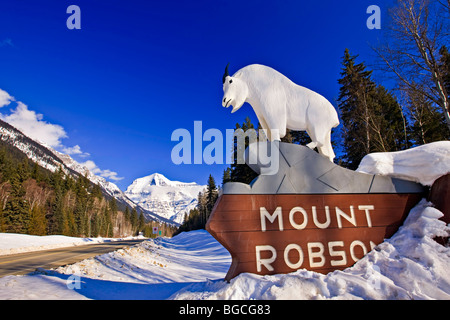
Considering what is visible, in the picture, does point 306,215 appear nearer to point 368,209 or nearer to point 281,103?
point 368,209

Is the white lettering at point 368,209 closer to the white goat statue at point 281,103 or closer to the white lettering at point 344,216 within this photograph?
the white lettering at point 344,216

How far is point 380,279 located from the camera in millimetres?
2908

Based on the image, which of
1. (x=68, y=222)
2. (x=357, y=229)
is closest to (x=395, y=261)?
(x=357, y=229)

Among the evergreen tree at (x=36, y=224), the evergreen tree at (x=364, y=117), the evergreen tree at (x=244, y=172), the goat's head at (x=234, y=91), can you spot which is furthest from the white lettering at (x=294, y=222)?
the evergreen tree at (x=36, y=224)

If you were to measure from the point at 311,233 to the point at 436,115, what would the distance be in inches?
717

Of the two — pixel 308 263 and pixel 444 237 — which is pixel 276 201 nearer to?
pixel 308 263

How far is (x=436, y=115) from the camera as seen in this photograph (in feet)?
51.8

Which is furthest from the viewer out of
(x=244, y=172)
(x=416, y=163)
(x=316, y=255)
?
(x=244, y=172)

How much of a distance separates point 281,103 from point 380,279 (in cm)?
308

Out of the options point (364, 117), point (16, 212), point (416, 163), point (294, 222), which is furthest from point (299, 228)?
point (16, 212)

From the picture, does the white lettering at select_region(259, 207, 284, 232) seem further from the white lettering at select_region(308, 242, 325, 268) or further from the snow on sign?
the white lettering at select_region(308, 242, 325, 268)

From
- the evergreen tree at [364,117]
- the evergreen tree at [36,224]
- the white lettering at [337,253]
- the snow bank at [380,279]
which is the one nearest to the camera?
the snow bank at [380,279]

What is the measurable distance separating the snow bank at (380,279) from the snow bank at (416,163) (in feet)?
2.15

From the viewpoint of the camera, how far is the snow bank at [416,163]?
3833 mm
